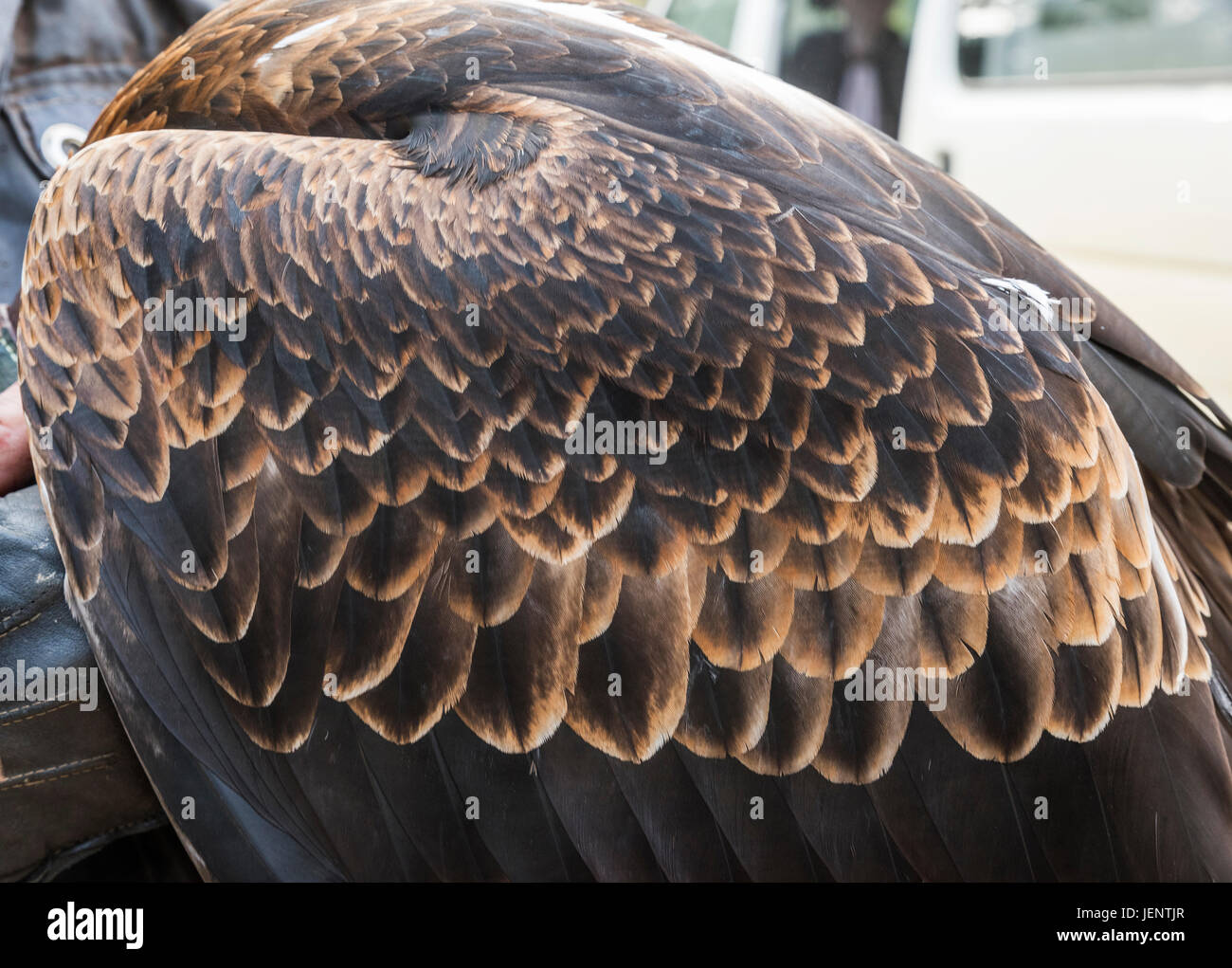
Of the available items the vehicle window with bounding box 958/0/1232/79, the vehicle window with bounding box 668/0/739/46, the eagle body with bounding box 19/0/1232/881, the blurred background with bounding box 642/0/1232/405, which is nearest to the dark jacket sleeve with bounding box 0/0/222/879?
the eagle body with bounding box 19/0/1232/881

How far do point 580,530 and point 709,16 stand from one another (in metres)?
6.11

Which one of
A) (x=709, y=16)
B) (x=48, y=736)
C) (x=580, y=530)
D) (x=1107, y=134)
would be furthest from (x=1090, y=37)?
(x=48, y=736)

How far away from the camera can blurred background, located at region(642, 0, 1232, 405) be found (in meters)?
4.54

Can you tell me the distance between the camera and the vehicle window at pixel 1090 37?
4516 mm

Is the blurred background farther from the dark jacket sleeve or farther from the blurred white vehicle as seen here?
the dark jacket sleeve

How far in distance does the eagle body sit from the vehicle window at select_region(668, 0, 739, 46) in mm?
5440

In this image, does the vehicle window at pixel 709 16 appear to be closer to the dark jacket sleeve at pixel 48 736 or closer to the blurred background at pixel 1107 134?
the blurred background at pixel 1107 134

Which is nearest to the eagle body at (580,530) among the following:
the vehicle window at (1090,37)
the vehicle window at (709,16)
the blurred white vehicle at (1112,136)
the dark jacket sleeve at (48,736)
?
the dark jacket sleeve at (48,736)

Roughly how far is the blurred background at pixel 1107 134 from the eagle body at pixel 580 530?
3656 millimetres

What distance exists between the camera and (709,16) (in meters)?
6.81

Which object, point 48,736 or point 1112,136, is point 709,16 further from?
point 48,736

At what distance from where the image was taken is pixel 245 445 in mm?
1430

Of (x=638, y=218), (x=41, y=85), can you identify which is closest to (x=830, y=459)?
(x=638, y=218)
